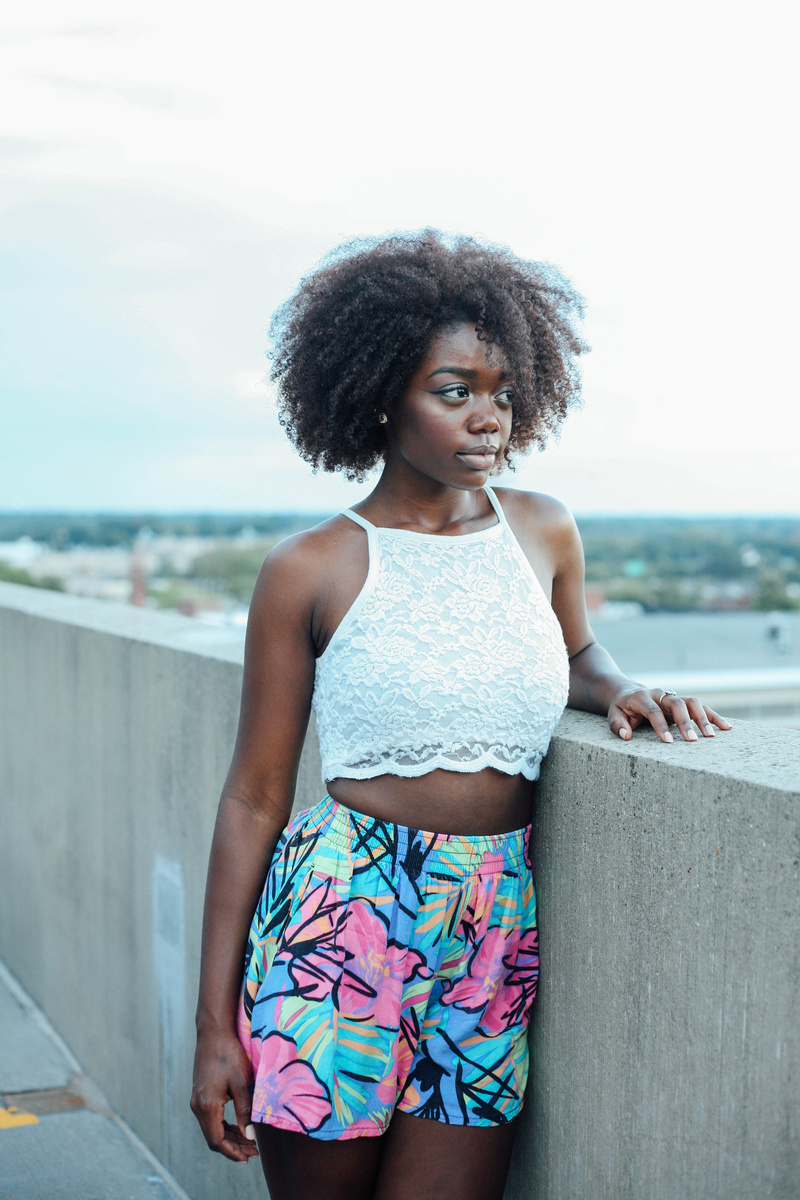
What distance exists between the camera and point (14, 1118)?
363 cm

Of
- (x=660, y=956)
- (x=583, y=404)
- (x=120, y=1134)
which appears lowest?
(x=120, y=1134)

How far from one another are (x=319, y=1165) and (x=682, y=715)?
0.96 m

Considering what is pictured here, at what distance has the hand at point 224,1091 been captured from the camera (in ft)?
6.31

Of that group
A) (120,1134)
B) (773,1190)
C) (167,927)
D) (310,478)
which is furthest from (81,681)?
(773,1190)

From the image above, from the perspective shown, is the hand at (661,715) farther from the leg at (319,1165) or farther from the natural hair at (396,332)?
the leg at (319,1165)

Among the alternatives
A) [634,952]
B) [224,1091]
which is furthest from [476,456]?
[224,1091]

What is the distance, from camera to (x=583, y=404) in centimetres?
236

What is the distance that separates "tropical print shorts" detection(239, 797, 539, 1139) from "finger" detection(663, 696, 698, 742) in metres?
0.35

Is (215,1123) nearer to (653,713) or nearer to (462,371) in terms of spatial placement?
(653,713)

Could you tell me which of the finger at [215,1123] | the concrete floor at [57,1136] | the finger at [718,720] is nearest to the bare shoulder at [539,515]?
the finger at [718,720]

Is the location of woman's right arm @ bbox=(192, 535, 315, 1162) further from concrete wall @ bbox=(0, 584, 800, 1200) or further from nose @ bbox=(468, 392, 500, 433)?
concrete wall @ bbox=(0, 584, 800, 1200)

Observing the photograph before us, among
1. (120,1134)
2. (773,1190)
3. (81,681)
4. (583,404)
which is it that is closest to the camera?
(773,1190)

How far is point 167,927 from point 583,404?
6.72 feet

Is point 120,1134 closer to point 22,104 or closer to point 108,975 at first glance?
point 108,975
